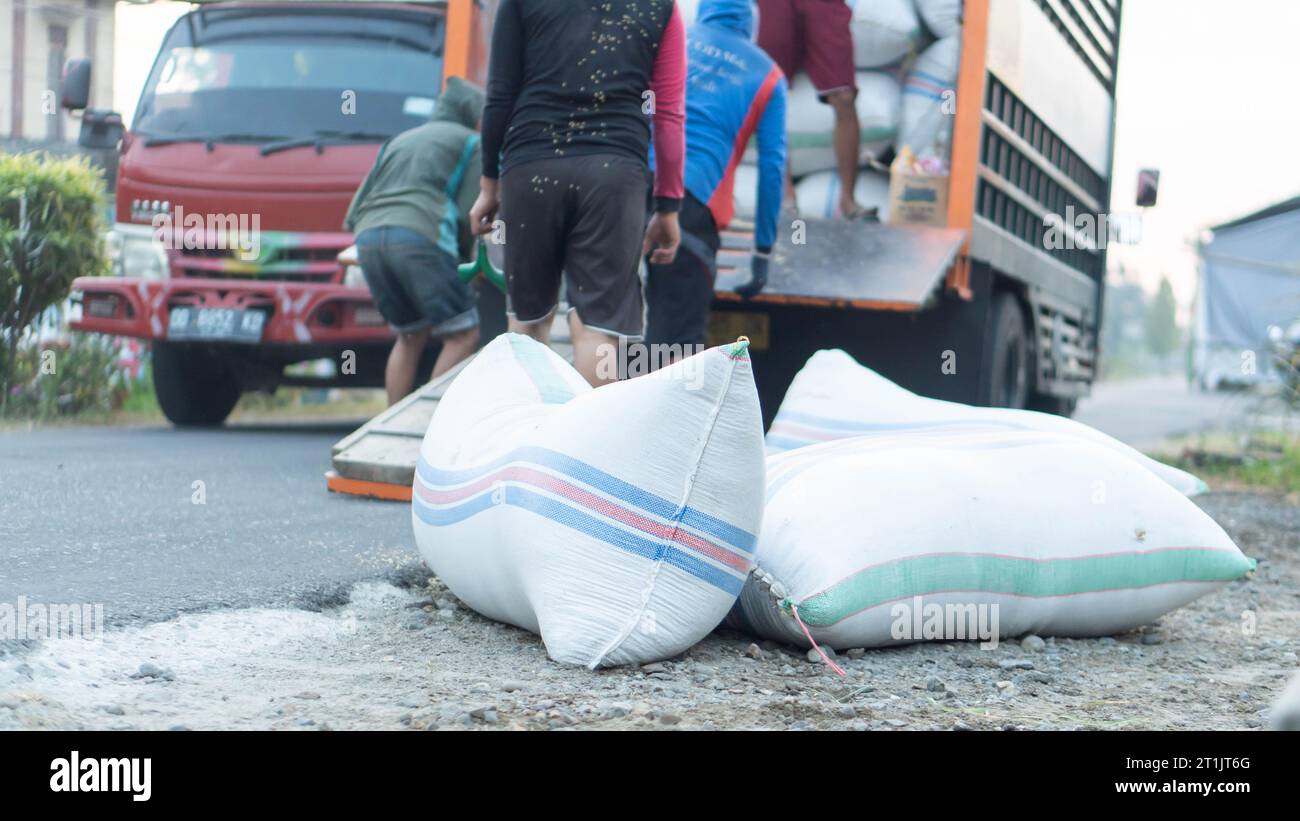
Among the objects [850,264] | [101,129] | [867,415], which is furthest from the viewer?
[101,129]

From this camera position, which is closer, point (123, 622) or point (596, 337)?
point (123, 622)

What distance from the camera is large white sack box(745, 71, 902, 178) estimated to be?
681 centimetres

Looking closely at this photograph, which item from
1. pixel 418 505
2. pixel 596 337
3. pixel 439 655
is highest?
pixel 596 337

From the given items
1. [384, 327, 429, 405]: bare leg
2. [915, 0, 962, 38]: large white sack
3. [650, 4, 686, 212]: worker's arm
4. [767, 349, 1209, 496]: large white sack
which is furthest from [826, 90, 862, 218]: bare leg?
[767, 349, 1209, 496]: large white sack

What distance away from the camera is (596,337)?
4.38 metres

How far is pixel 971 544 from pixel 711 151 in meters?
2.22

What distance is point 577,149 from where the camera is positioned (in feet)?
14.1

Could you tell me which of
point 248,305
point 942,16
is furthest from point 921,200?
point 248,305

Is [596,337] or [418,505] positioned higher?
[596,337]

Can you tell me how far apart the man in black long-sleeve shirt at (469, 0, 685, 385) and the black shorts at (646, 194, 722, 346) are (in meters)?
0.56

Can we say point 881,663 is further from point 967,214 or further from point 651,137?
point 967,214

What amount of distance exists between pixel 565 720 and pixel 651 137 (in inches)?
102

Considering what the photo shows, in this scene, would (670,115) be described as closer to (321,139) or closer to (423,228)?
→ (423,228)
